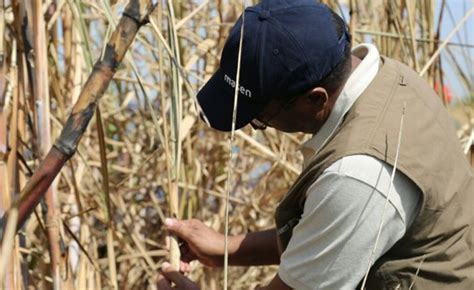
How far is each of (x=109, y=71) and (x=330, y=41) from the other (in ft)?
1.60

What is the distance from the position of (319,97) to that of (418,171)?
0.18 meters

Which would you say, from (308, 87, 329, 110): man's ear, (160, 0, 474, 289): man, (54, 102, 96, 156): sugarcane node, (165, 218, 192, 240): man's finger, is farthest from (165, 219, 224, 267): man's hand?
(54, 102, 96, 156): sugarcane node

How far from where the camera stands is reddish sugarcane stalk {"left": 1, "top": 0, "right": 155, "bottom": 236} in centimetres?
114

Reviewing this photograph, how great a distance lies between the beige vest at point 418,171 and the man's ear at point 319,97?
0.04 m

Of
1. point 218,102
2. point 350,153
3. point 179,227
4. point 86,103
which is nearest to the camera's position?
point 86,103

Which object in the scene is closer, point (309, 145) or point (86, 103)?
point (86, 103)

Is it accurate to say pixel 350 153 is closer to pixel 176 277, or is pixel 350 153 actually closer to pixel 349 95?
pixel 349 95

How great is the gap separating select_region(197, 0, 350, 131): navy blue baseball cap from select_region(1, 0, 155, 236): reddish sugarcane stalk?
15.0 inches

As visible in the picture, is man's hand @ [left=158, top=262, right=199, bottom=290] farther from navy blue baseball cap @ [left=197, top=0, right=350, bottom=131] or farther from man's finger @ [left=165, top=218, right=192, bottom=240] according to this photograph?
navy blue baseball cap @ [left=197, top=0, right=350, bottom=131]

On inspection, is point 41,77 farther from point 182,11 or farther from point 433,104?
point 182,11

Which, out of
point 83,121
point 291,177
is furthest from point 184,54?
point 83,121

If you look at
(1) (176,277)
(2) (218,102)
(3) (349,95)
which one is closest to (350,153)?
(3) (349,95)

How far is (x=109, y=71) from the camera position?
3.74 ft

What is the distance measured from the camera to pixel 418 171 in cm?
151
